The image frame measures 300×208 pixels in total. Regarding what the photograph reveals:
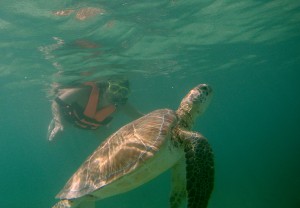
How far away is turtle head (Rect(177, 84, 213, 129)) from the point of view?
17.5 feet

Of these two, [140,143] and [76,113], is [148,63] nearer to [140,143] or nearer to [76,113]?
[76,113]

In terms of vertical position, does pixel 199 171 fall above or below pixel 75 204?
above

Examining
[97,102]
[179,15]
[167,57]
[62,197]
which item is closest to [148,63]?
[167,57]

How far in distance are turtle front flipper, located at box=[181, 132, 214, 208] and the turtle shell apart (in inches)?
18.3

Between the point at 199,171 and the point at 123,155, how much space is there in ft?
4.15

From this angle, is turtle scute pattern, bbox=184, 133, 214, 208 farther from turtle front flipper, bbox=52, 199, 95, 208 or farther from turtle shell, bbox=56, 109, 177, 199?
turtle front flipper, bbox=52, 199, 95, 208

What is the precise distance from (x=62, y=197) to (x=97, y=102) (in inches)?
237

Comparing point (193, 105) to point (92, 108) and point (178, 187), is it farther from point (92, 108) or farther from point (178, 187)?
point (92, 108)

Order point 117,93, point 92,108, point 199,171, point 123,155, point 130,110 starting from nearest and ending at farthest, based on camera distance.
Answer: point 199,171
point 123,155
point 117,93
point 92,108
point 130,110

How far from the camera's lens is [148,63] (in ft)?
63.9

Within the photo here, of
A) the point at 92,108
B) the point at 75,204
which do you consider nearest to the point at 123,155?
the point at 75,204

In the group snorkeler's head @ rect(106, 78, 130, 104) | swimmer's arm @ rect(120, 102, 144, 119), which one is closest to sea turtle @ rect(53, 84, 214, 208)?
snorkeler's head @ rect(106, 78, 130, 104)

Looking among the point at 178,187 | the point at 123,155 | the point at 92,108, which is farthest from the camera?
the point at 92,108

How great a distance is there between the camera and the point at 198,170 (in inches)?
153
